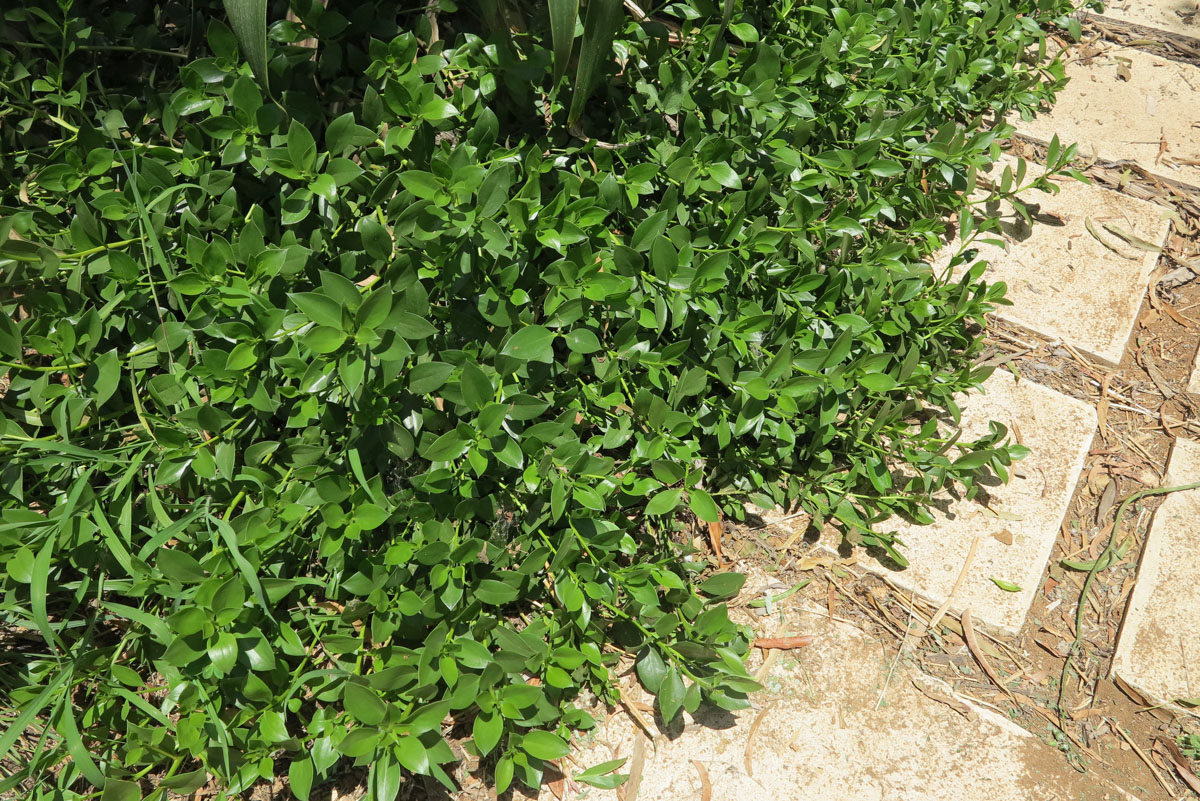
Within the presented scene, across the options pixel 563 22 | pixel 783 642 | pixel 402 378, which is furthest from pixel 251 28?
pixel 783 642

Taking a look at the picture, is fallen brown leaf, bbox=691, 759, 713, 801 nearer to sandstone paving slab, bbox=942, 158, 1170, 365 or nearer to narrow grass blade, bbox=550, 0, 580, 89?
narrow grass blade, bbox=550, 0, 580, 89

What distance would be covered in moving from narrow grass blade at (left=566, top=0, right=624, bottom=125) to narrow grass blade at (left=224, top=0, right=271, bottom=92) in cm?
63

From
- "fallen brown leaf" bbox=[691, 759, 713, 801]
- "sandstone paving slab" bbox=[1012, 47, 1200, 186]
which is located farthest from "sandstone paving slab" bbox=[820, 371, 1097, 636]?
"sandstone paving slab" bbox=[1012, 47, 1200, 186]

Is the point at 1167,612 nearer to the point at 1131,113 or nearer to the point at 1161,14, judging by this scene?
the point at 1131,113

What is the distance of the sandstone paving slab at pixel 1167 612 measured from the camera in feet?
6.25

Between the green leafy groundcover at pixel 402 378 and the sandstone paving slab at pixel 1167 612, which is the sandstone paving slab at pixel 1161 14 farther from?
the sandstone paving slab at pixel 1167 612

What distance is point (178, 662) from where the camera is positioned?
143 cm

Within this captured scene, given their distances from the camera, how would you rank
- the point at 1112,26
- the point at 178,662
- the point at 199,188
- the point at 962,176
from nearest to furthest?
the point at 178,662 < the point at 199,188 < the point at 962,176 < the point at 1112,26

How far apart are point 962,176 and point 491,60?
4.61 feet

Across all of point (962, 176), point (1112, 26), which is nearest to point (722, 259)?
point (962, 176)

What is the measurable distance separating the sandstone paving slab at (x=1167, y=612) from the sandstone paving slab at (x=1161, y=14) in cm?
220

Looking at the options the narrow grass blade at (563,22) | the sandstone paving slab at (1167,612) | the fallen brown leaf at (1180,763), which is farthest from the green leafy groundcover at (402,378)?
the fallen brown leaf at (1180,763)

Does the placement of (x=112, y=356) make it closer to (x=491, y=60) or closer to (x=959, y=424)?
(x=491, y=60)

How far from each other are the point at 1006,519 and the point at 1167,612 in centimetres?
40
